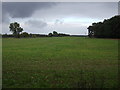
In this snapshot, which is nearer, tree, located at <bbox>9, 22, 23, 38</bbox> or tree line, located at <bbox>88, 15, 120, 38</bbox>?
tree line, located at <bbox>88, 15, 120, 38</bbox>

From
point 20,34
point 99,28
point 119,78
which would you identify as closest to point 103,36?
point 99,28

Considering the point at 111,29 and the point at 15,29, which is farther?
the point at 15,29

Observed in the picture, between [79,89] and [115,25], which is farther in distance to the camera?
[115,25]

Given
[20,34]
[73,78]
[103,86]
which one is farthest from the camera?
[20,34]

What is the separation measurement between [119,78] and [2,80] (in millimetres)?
5584

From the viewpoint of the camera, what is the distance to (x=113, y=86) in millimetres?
7922

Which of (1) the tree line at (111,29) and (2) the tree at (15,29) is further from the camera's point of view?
(2) the tree at (15,29)

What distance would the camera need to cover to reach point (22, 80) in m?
8.67

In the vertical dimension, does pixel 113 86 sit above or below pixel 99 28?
below

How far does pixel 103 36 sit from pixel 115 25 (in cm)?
1690

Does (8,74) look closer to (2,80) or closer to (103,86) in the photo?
(2,80)

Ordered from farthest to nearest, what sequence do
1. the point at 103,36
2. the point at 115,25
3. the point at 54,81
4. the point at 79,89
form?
the point at 103,36 → the point at 115,25 → the point at 54,81 → the point at 79,89

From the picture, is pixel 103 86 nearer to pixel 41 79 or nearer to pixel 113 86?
pixel 113 86

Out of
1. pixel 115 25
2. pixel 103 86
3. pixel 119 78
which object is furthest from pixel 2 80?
pixel 115 25
